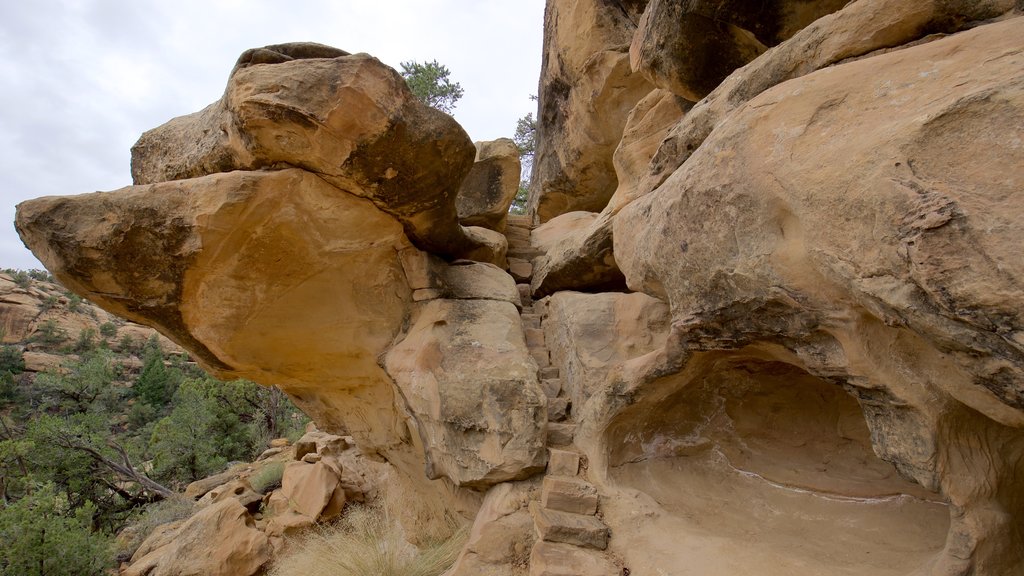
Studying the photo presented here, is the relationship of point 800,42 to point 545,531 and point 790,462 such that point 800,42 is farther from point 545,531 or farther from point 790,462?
point 545,531

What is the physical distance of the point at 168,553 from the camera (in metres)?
5.69

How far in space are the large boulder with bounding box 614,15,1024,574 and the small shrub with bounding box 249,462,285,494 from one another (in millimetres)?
7707

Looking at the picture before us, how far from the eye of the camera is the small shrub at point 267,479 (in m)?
8.02

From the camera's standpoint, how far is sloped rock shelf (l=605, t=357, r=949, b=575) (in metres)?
2.75

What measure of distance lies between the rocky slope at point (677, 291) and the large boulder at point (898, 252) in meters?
0.01

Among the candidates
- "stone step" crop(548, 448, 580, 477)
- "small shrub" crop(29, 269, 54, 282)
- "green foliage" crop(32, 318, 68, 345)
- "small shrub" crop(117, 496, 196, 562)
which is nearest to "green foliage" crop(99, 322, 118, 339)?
"green foliage" crop(32, 318, 68, 345)

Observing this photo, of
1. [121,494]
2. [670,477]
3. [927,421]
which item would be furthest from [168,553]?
[927,421]

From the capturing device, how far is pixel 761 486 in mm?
3508

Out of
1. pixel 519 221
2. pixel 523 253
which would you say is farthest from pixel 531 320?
pixel 519 221

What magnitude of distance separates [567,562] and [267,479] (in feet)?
22.8

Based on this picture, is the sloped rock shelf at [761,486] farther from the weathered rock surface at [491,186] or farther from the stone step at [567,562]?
the weathered rock surface at [491,186]

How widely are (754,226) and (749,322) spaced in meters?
0.54

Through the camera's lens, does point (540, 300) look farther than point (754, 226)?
Yes

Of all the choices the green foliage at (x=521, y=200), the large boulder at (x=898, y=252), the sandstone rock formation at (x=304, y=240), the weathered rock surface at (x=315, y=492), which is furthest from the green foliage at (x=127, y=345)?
the large boulder at (x=898, y=252)
